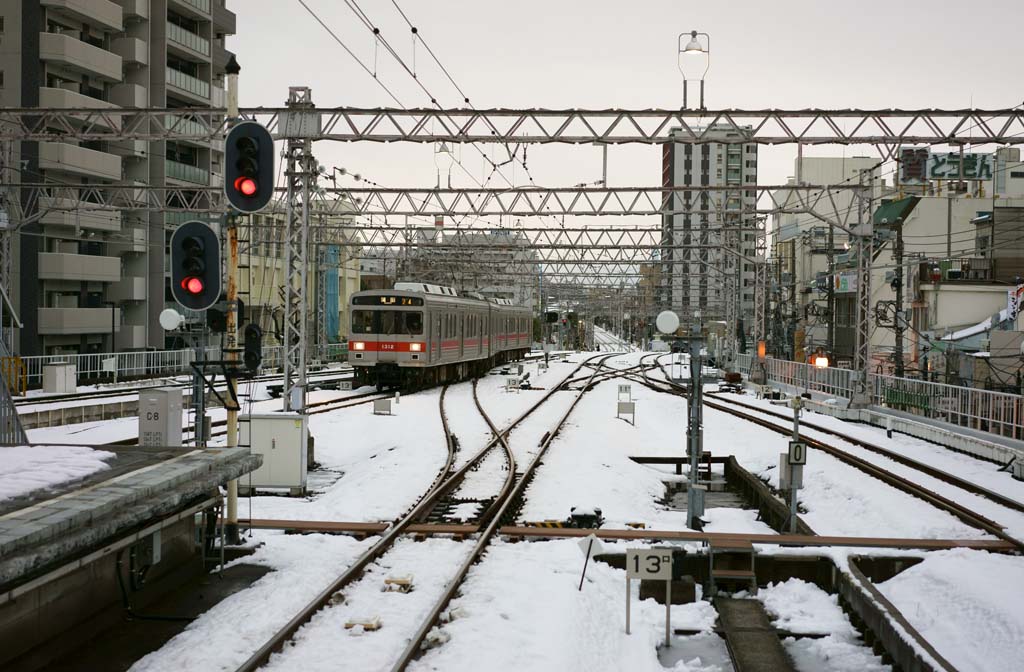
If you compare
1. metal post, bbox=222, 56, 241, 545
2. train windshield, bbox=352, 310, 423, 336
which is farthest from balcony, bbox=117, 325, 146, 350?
metal post, bbox=222, 56, 241, 545

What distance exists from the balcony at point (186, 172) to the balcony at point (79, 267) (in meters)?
5.77

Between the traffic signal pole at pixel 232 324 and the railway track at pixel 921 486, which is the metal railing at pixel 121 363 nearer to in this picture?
the railway track at pixel 921 486

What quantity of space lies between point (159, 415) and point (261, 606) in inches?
275

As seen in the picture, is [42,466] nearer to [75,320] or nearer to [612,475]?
[612,475]

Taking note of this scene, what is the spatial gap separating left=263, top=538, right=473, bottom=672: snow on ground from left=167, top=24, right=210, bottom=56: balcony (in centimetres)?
3580

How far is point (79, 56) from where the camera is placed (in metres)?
33.7

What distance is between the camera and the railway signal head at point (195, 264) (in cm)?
821

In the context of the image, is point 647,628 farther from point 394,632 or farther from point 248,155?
point 248,155

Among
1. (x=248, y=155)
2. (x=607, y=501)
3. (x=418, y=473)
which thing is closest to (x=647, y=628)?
(x=607, y=501)

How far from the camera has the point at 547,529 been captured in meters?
10.2

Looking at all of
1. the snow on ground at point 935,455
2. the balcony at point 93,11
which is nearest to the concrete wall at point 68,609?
the snow on ground at point 935,455

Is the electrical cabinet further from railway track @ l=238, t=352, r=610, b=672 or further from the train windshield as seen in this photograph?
the train windshield

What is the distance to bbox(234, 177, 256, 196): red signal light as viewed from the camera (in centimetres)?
855

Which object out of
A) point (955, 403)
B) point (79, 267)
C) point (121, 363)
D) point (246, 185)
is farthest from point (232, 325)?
point (79, 267)
